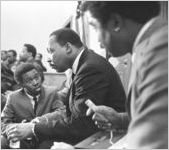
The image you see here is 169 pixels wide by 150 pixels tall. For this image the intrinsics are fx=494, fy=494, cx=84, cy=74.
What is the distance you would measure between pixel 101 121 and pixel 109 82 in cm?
50

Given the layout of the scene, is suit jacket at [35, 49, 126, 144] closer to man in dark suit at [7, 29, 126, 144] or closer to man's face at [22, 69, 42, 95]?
man in dark suit at [7, 29, 126, 144]

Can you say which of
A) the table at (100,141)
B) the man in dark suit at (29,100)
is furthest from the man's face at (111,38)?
the man in dark suit at (29,100)

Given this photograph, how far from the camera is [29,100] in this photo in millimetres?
4633

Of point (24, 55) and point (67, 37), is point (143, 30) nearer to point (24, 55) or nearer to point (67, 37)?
point (67, 37)

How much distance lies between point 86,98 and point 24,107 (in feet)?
5.53

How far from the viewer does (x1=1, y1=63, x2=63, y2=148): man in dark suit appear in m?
4.56

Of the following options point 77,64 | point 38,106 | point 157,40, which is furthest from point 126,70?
point 157,40

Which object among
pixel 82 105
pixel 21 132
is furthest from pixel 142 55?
pixel 21 132

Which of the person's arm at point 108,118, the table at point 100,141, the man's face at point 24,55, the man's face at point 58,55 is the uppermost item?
the man's face at point 58,55

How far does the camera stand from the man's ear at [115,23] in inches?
64.3

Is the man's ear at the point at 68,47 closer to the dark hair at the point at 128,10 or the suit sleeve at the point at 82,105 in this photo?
the suit sleeve at the point at 82,105

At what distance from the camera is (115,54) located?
178 centimetres

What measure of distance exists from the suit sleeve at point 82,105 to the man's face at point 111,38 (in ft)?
4.04

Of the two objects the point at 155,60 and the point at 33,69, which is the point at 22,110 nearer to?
the point at 33,69
